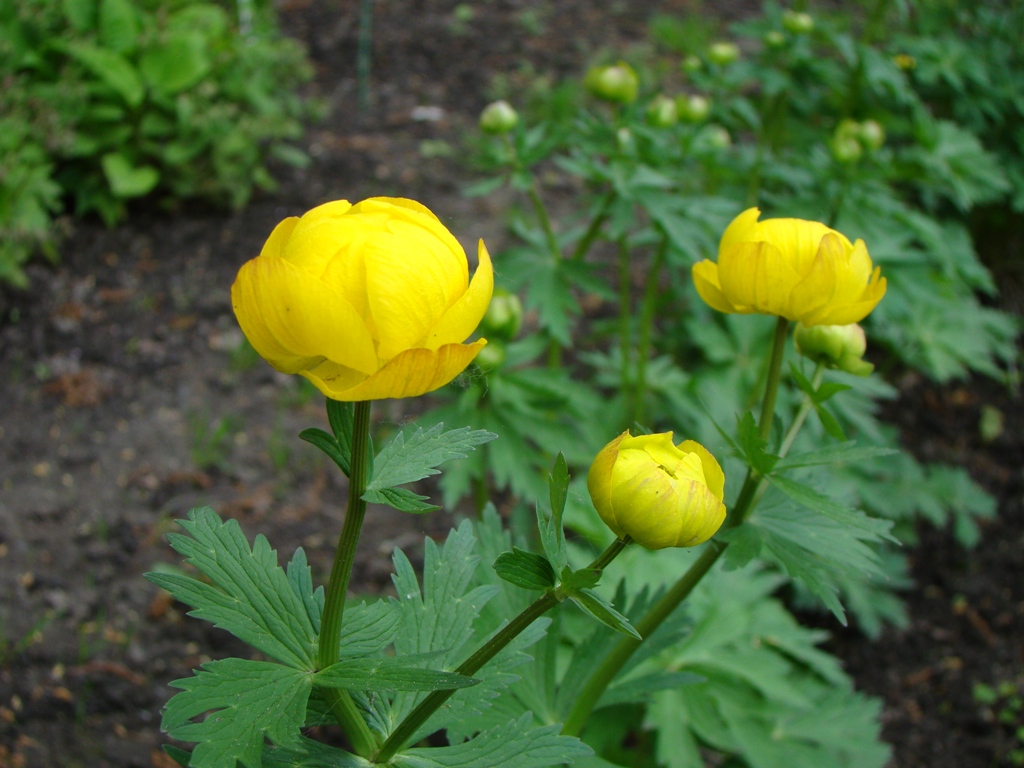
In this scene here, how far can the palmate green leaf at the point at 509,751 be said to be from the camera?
70 cm

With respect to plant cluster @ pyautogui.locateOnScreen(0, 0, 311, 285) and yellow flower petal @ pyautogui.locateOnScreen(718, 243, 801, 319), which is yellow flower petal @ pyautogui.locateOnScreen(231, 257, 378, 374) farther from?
plant cluster @ pyautogui.locateOnScreen(0, 0, 311, 285)

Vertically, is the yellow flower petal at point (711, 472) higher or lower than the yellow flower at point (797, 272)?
lower

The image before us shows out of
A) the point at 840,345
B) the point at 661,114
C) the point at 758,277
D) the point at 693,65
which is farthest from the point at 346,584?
the point at 693,65

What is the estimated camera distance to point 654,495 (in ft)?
2.10

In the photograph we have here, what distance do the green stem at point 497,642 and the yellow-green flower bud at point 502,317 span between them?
103 cm

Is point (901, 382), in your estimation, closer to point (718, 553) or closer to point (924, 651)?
point (924, 651)

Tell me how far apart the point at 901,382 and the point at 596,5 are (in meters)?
2.57

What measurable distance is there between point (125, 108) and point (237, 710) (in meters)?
2.98

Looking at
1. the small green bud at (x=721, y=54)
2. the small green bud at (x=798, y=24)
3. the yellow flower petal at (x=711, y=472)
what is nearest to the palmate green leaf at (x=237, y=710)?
the yellow flower petal at (x=711, y=472)

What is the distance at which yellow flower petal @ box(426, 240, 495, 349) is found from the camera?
23.6 inches

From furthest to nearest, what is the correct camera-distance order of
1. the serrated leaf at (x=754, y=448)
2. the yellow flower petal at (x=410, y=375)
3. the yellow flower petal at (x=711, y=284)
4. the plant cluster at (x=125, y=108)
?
the plant cluster at (x=125, y=108), the yellow flower petal at (x=711, y=284), the serrated leaf at (x=754, y=448), the yellow flower petal at (x=410, y=375)

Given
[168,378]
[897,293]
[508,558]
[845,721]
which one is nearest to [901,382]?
[897,293]

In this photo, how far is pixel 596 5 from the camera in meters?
4.62

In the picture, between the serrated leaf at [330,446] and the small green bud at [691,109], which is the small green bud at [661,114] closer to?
the small green bud at [691,109]
